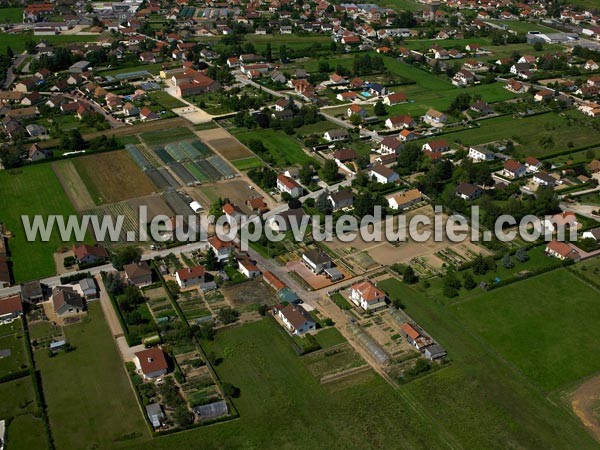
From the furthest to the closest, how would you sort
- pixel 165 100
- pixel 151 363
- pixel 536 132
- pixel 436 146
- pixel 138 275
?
pixel 165 100, pixel 536 132, pixel 436 146, pixel 138 275, pixel 151 363

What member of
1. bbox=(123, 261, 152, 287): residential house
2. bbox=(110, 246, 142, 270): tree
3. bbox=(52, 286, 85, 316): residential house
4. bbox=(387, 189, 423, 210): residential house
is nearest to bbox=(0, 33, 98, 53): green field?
bbox=(110, 246, 142, 270): tree

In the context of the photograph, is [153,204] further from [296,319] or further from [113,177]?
[296,319]

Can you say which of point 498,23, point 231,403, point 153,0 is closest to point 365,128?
point 231,403

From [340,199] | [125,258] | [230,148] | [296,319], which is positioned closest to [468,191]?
[340,199]

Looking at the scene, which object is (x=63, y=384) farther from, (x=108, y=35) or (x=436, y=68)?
(x=108, y=35)

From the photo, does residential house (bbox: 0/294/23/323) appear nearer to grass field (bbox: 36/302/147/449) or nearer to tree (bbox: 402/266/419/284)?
grass field (bbox: 36/302/147/449)

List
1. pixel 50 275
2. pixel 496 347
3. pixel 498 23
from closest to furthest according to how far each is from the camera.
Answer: pixel 496 347
pixel 50 275
pixel 498 23
